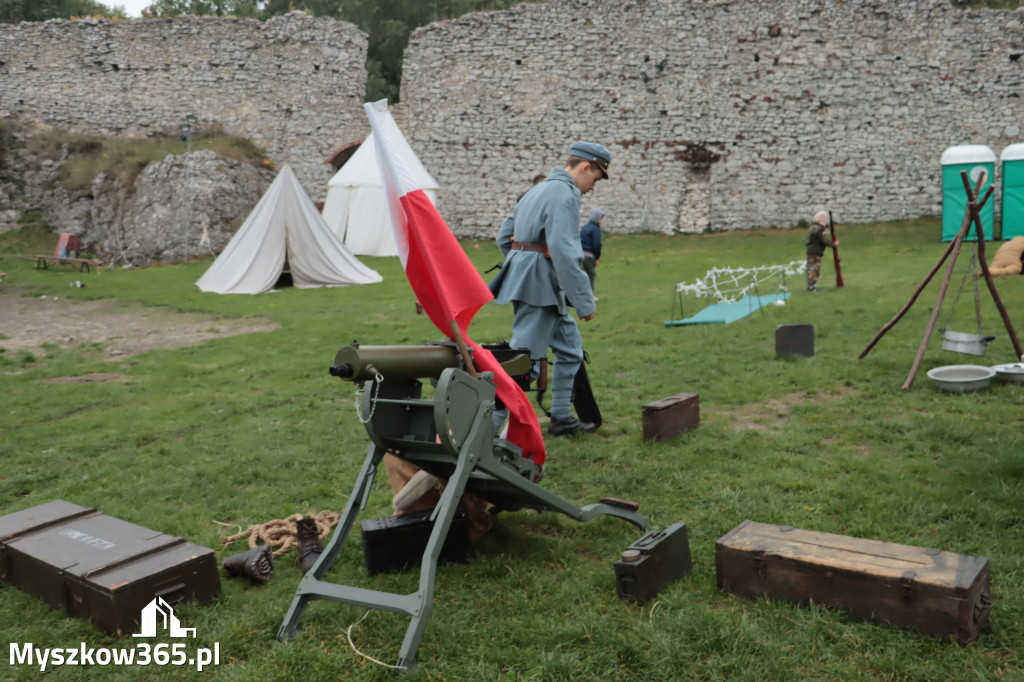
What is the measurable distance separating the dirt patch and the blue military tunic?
534 centimetres

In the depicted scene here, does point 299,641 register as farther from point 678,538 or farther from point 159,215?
point 159,215

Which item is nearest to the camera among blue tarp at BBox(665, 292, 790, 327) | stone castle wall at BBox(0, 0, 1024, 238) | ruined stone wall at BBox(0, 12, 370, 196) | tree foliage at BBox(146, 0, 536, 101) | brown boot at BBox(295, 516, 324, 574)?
brown boot at BBox(295, 516, 324, 574)

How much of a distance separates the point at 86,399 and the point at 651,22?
55.9 ft

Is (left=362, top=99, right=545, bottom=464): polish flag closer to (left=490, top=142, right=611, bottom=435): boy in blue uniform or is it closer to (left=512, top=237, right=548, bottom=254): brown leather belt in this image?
(left=490, top=142, right=611, bottom=435): boy in blue uniform

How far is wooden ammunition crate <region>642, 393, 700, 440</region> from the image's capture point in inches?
183

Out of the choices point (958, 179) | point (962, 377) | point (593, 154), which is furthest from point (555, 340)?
point (958, 179)

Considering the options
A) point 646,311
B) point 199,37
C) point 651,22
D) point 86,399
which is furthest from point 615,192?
point 86,399

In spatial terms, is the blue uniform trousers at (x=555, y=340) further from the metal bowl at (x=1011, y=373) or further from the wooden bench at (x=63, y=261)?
the wooden bench at (x=63, y=261)

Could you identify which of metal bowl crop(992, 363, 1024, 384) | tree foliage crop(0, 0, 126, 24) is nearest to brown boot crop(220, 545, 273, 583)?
metal bowl crop(992, 363, 1024, 384)

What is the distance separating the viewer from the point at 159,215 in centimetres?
1933

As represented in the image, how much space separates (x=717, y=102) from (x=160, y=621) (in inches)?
748

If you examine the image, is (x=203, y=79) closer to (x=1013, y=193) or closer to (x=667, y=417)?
(x=1013, y=193)

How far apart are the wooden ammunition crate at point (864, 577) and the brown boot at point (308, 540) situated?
1.71 m

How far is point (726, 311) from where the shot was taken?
→ 9320 millimetres
